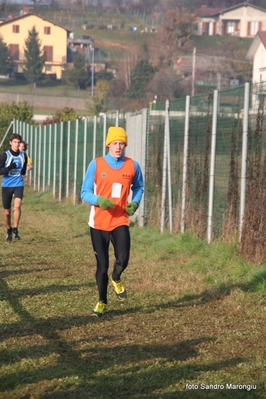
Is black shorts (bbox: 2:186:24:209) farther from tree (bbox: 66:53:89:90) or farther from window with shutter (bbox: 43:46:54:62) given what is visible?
window with shutter (bbox: 43:46:54:62)

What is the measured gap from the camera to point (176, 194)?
17.0 m

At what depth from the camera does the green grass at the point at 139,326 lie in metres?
7.45

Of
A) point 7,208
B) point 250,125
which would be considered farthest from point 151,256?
point 7,208

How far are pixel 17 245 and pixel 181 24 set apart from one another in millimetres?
137104

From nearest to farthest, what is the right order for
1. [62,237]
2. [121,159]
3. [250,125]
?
[121,159]
[250,125]
[62,237]

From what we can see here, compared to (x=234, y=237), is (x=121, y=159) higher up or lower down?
higher up

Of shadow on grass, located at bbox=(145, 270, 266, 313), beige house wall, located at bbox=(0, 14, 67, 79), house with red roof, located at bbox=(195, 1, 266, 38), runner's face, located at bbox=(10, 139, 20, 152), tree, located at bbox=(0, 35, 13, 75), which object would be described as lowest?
shadow on grass, located at bbox=(145, 270, 266, 313)

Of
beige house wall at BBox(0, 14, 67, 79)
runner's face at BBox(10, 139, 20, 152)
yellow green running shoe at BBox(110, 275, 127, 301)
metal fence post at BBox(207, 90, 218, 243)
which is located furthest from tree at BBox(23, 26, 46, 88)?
yellow green running shoe at BBox(110, 275, 127, 301)

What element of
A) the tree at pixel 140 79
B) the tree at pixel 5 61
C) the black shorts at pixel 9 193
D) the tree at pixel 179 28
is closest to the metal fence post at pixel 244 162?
the black shorts at pixel 9 193

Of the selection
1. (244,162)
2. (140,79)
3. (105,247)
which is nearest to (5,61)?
(140,79)

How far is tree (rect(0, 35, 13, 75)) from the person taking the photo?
422 ft

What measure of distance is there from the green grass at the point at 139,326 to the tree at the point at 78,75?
356 feet

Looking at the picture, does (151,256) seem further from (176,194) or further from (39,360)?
(39,360)

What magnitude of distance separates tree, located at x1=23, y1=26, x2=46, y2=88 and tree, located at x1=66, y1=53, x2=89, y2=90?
3.60m
